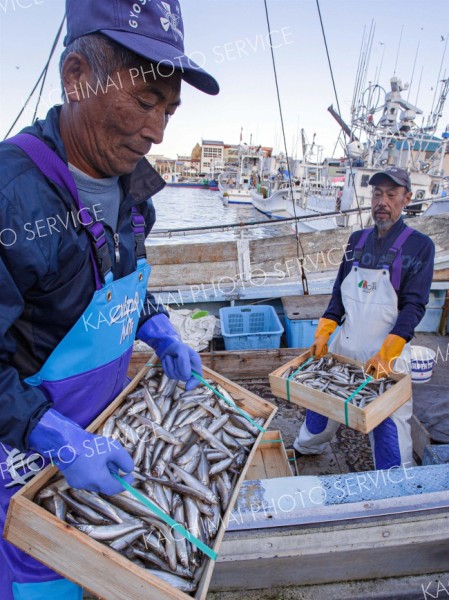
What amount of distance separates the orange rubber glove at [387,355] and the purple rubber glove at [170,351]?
1777 mm

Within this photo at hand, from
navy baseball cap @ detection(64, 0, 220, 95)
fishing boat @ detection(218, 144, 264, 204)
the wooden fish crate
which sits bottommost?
the wooden fish crate

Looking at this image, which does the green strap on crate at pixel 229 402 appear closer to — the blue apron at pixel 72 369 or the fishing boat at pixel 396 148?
the blue apron at pixel 72 369

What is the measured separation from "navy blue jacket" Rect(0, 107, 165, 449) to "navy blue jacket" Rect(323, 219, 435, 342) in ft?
9.16

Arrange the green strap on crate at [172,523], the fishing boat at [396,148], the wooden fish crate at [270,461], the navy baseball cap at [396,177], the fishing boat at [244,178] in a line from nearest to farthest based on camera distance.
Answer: the green strap on crate at [172,523] → the wooden fish crate at [270,461] → the navy baseball cap at [396,177] → the fishing boat at [396,148] → the fishing boat at [244,178]

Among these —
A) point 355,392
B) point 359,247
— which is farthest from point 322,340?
point 359,247

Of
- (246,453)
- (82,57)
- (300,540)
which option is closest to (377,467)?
(300,540)

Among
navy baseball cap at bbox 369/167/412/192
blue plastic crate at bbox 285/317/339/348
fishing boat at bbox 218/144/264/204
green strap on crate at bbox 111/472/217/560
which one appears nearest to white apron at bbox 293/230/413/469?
navy baseball cap at bbox 369/167/412/192

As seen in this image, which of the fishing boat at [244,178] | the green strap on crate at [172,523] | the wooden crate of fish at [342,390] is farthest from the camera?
the fishing boat at [244,178]

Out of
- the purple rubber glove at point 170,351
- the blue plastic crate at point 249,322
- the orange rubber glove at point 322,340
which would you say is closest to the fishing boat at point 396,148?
the blue plastic crate at point 249,322

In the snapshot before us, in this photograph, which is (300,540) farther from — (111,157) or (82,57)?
(82,57)

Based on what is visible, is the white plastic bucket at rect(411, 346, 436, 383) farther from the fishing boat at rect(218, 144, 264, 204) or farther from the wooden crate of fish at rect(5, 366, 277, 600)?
the fishing boat at rect(218, 144, 264, 204)

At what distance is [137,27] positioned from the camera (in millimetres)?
1395

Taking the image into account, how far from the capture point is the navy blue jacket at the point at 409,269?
339cm

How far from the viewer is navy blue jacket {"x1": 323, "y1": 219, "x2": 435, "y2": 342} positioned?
339 centimetres
